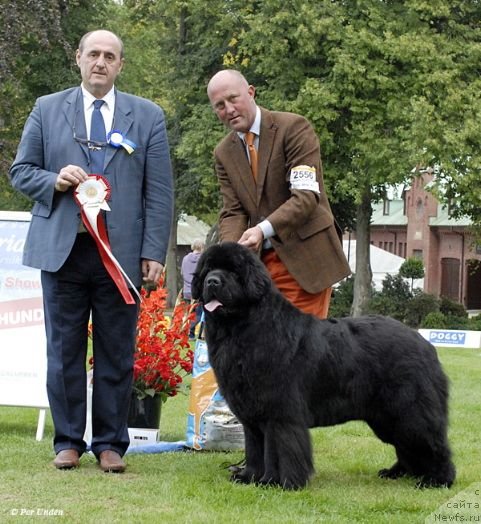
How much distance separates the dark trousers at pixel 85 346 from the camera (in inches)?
210

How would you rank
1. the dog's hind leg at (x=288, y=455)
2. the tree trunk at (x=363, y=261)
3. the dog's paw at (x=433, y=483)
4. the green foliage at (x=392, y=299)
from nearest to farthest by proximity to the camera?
the dog's hind leg at (x=288, y=455) < the dog's paw at (x=433, y=483) < the green foliage at (x=392, y=299) < the tree trunk at (x=363, y=261)

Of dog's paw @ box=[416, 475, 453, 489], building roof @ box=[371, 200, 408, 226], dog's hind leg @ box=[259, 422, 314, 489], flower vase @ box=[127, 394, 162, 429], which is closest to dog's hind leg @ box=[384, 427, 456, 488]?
dog's paw @ box=[416, 475, 453, 489]

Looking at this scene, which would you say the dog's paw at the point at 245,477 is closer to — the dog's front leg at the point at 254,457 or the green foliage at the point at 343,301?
the dog's front leg at the point at 254,457

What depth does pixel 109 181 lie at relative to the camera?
17.5ft

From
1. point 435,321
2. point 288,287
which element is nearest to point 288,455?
point 288,287

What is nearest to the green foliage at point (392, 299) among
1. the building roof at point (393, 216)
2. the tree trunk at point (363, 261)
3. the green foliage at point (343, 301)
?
the tree trunk at point (363, 261)

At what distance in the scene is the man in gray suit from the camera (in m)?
5.31

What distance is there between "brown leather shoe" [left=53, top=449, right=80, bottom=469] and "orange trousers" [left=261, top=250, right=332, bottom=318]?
150cm

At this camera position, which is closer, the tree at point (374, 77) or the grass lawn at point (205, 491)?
the grass lawn at point (205, 491)

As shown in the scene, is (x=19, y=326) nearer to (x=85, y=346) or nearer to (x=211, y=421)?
(x=211, y=421)

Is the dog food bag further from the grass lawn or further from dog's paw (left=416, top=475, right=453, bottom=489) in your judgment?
dog's paw (left=416, top=475, right=453, bottom=489)

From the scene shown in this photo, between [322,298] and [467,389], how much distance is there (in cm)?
640

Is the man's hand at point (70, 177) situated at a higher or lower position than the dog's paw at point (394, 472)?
higher

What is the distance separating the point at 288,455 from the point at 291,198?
139 centimetres
